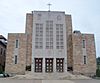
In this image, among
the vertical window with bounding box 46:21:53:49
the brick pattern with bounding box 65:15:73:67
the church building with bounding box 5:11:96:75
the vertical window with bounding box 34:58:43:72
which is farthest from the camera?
the brick pattern with bounding box 65:15:73:67

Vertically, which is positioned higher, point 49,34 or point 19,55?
point 49,34

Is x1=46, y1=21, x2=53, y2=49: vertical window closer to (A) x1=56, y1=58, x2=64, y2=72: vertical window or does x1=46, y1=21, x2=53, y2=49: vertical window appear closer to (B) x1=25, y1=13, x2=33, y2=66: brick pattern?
(A) x1=56, y1=58, x2=64, y2=72: vertical window

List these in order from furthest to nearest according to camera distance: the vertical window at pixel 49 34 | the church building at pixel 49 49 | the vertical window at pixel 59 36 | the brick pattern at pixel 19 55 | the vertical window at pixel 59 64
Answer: the vertical window at pixel 59 36 < the vertical window at pixel 49 34 < the vertical window at pixel 59 64 < the church building at pixel 49 49 < the brick pattern at pixel 19 55

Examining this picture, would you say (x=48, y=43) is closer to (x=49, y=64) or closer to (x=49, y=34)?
(x=49, y=34)

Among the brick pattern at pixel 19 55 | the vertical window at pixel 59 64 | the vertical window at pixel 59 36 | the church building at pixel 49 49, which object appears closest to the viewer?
the brick pattern at pixel 19 55

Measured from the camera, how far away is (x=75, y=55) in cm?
3316

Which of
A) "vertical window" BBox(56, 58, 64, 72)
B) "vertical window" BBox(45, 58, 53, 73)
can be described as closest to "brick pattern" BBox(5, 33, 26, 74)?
"vertical window" BBox(45, 58, 53, 73)

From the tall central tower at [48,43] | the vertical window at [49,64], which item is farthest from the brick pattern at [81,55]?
the vertical window at [49,64]

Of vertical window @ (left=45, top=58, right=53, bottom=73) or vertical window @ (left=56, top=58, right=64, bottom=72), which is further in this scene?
vertical window @ (left=56, top=58, right=64, bottom=72)

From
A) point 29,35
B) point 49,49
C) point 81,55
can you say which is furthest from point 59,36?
point 29,35

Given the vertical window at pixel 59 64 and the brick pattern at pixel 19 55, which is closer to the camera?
the brick pattern at pixel 19 55

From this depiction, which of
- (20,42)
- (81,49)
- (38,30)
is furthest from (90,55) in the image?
(20,42)

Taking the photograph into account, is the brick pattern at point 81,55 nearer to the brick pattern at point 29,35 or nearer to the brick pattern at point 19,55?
the brick pattern at point 29,35

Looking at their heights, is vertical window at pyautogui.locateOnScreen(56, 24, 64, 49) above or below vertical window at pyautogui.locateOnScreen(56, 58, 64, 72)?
above
